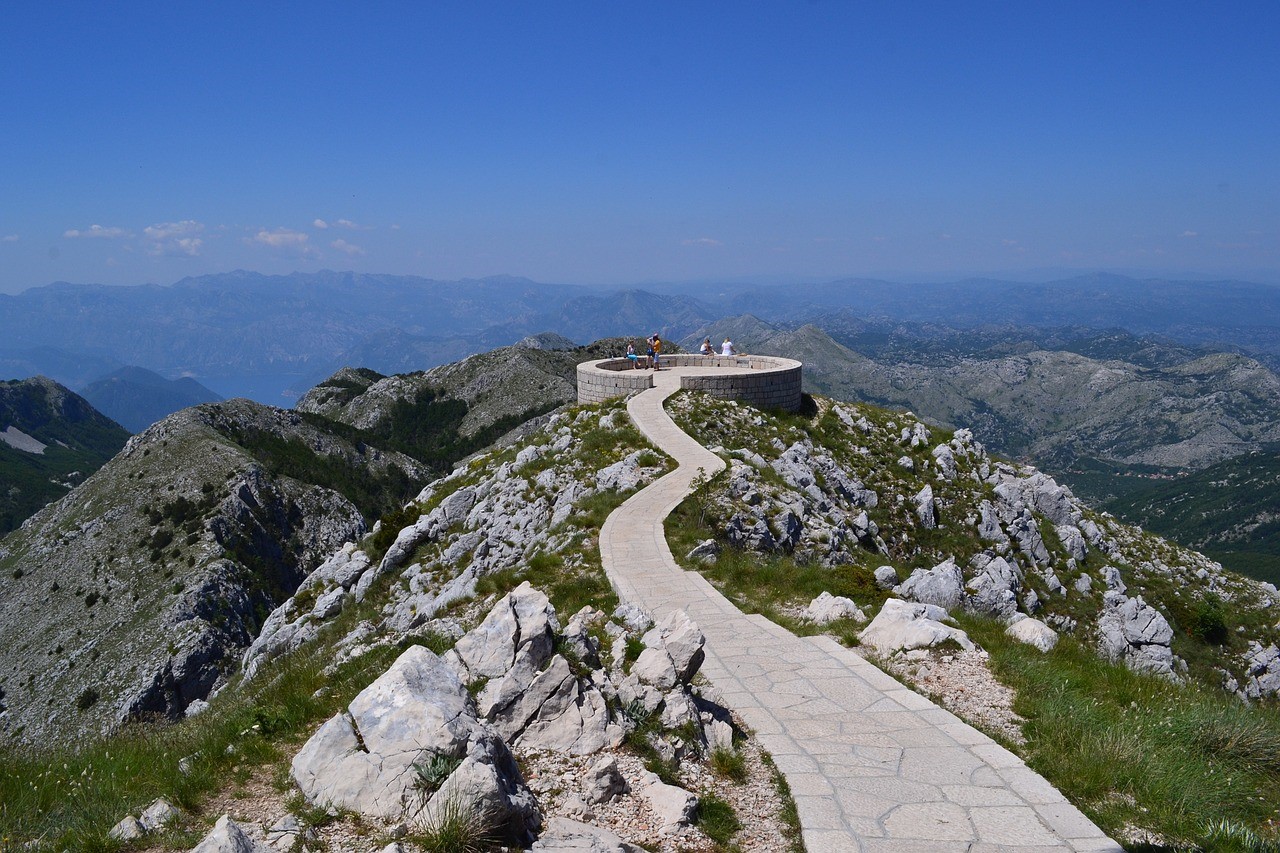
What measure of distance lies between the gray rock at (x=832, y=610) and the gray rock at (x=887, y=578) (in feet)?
9.86

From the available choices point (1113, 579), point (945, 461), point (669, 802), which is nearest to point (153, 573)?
point (945, 461)

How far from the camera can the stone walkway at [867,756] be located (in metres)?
5.95

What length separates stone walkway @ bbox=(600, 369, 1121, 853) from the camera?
5.95m

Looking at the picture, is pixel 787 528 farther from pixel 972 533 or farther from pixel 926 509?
pixel 972 533

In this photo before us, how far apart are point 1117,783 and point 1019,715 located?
1614mm

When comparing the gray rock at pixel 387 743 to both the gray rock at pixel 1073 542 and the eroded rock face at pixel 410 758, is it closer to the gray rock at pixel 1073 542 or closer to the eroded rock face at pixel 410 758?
the eroded rock face at pixel 410 758

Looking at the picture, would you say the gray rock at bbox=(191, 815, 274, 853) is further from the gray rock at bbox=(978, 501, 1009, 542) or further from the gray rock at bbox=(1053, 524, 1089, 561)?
the gray rock at bbox=(1053, 524, 1089, 561)

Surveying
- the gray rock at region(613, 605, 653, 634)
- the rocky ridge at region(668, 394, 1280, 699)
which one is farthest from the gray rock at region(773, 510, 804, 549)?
the gray rock at region(613, 605, 653, 634)

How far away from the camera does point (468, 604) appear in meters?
14.4

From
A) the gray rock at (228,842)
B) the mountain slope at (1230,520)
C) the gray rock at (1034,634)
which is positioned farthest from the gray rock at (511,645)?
the mountain slope at (1230,520)

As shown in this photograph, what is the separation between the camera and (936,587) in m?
15.4

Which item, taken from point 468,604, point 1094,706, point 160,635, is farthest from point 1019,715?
point 160,635

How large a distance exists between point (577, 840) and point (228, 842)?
7.63 feet

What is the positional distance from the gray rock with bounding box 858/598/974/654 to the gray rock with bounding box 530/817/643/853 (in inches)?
233
